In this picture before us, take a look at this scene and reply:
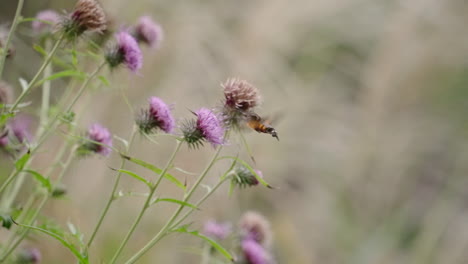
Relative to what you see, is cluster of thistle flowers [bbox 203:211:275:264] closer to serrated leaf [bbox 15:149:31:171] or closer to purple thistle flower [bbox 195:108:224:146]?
purple thistle flower [bbox 195:108:224:146]

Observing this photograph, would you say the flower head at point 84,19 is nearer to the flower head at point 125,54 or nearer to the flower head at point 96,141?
the flower head at point 125,54

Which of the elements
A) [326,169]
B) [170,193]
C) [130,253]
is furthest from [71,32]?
[326,169]

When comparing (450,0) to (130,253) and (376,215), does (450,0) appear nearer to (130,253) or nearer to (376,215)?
(376,215)

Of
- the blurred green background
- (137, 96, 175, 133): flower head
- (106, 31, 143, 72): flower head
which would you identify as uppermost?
the blurred green background

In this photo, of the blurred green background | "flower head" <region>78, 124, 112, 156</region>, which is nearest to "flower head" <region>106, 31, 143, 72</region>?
"flower head" <region>78, 124, 112, 156</region>

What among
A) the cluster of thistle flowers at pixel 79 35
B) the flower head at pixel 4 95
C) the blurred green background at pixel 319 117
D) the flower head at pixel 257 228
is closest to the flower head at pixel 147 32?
the cluster of thistle flowers at pixel 79 35

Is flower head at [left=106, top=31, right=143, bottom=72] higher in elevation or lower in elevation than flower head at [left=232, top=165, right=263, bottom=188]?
higher

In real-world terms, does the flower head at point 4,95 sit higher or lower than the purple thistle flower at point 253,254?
lower
